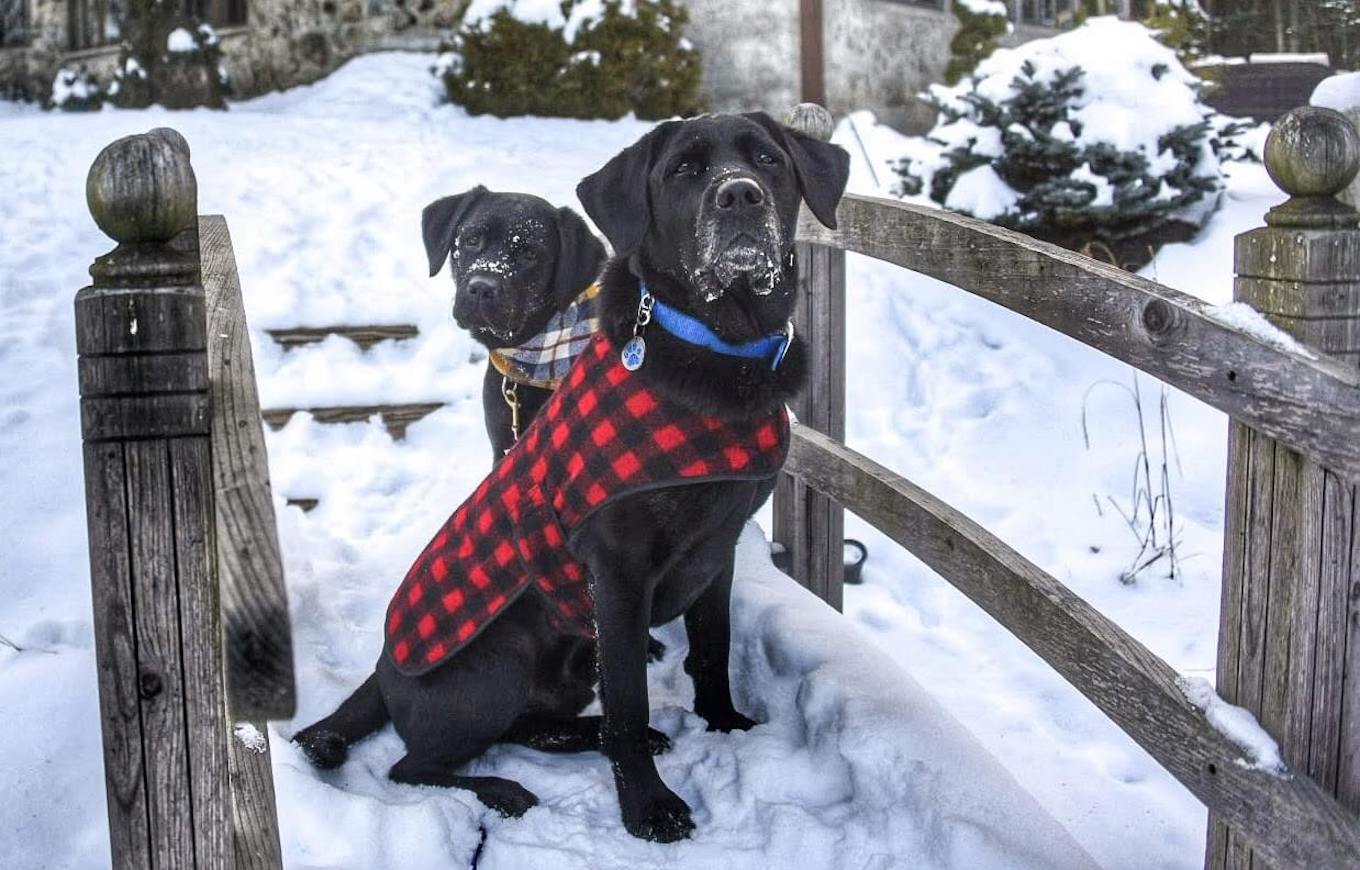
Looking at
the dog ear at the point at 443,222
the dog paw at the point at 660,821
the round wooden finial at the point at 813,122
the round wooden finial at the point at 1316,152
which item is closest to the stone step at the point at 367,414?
the dog ear at the point at 443,222

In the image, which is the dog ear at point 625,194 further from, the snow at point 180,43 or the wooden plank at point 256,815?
the snow at point 180,43

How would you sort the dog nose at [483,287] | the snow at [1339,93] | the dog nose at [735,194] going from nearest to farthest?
the dog nose at [735,194], the dog nose at [483,287], the snow at [1339,93]

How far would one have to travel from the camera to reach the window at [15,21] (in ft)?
44.9

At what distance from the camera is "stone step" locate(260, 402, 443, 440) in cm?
530

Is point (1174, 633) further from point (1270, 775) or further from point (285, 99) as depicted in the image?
point (285, 99)

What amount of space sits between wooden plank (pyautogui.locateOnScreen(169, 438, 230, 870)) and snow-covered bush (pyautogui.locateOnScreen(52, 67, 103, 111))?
479 inches

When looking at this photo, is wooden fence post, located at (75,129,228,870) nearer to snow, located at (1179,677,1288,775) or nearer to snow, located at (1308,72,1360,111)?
snow, located at (1179,677,1288,775)

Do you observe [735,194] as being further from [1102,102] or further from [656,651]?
[1102,102]

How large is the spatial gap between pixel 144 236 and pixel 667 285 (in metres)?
1.28

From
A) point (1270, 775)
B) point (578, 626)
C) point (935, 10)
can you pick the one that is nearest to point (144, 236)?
point (578, 626)

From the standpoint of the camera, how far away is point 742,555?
3654mm

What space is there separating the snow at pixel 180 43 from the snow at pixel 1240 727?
11698mm

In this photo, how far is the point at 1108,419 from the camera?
6082 mm

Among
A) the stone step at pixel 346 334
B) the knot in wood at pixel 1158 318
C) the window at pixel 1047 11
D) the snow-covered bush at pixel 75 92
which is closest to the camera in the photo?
the knot in wood at pixel 1158 318
